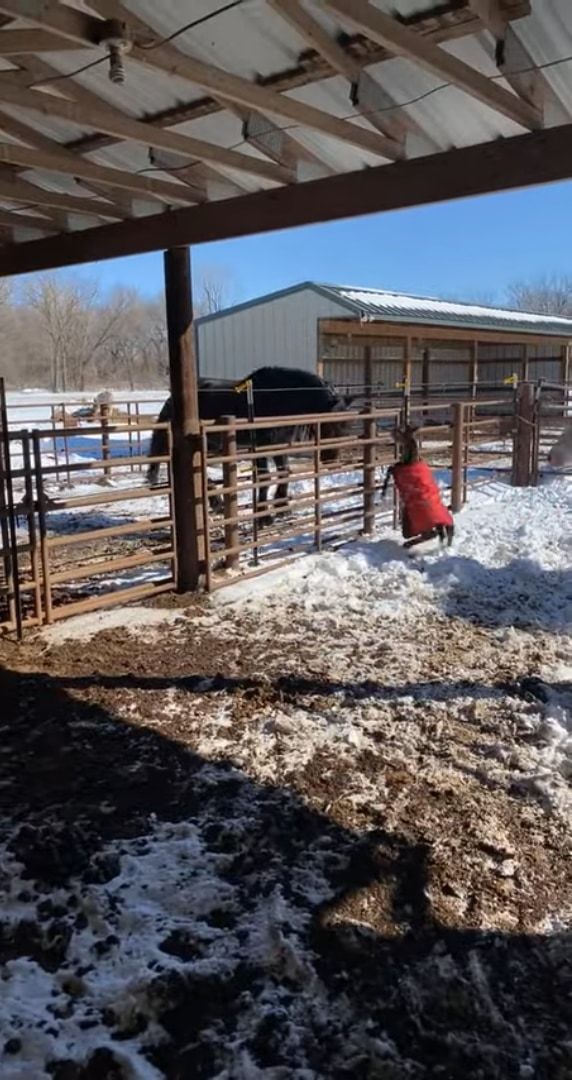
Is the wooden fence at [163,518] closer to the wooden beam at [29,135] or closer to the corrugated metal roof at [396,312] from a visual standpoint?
the wooden beam at [29,135]

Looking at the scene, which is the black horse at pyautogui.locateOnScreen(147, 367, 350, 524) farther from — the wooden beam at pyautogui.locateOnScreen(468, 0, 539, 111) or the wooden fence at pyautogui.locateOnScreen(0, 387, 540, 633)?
the wooden beam at pyautogui.locateOnScreen(468, 0, 539, 111)

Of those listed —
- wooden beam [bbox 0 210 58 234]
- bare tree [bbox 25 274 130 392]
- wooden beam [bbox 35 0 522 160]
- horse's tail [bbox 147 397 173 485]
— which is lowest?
horse's tail [bbox 147 397 173 485]

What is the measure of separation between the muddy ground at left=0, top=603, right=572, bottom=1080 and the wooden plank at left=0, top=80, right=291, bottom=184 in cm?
268

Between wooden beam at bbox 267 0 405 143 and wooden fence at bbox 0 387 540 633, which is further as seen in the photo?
wooden fence at bbox 0 387 540 633

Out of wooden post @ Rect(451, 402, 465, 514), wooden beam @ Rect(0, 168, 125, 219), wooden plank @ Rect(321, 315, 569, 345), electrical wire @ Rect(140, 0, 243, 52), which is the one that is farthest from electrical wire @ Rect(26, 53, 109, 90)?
wooden plank @ Rect(321, 315, 569, 345)

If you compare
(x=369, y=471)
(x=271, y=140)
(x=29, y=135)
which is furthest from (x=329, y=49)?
(x=369, y=471)

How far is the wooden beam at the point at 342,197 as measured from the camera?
3359mm

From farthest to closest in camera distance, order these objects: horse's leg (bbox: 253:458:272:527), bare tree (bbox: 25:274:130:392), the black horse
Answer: bare tree (bbox: 25:274:130:392)
the black horse
horse's leg (bbox: 253:458:272:527)

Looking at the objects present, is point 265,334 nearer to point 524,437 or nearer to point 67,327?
point 524,437

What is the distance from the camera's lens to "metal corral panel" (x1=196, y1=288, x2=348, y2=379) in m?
16.0

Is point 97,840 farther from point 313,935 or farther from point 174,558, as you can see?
point 174,558


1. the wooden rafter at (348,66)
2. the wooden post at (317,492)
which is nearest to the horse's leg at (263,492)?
the wooden post at (317,492)

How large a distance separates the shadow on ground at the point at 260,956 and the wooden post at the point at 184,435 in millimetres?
2889

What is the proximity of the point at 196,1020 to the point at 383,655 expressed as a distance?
267 centimetres
